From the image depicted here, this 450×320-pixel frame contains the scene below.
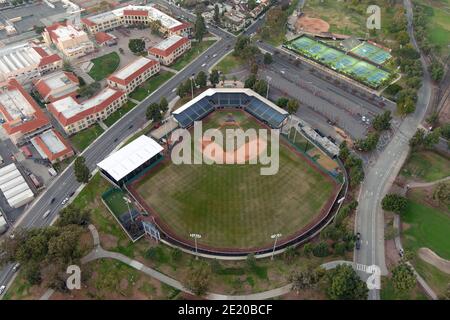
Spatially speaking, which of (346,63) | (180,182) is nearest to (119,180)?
(180,182)

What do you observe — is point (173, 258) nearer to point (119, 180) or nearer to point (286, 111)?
point (119, 180)

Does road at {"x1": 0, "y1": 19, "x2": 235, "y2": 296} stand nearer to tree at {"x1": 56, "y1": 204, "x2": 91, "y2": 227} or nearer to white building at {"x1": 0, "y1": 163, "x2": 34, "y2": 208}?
white building at {"x1": 0, "y1": 163, "x2": 34, "y2": 208}

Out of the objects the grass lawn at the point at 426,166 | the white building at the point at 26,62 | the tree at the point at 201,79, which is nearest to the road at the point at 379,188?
the grass lawn at the point at 426,166

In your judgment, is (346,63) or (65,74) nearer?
(65,74)

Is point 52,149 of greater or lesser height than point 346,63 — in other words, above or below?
below

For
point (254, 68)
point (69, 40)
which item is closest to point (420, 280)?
point (254, 68)

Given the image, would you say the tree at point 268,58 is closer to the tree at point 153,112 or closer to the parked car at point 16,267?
the tree at point 153,112
